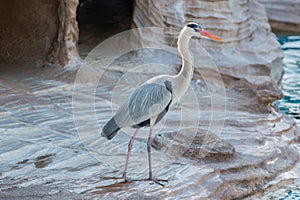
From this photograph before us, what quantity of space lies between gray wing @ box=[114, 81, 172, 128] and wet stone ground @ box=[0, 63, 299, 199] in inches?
18.2

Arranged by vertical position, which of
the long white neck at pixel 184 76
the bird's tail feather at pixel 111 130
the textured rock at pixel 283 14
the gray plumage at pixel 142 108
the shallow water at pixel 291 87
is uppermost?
the long white neck at pixel 184 76

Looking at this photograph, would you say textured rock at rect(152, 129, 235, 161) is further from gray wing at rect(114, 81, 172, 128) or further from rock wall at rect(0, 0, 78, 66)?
rock wall at rect(0, 0, 78, 66)

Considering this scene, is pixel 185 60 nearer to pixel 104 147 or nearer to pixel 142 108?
pixel 142 108

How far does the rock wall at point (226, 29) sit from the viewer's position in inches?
342

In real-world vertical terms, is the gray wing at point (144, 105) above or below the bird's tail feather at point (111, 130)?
above

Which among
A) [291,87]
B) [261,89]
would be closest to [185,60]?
[261,89]

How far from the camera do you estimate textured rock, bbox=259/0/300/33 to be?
13.6m

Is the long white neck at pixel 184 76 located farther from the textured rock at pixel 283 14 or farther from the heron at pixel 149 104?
the textured rock at pixel 283 14

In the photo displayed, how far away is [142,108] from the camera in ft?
16.2

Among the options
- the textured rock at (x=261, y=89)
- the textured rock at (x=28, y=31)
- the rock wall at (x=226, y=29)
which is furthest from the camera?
the rock wall at (x=226, y=29)

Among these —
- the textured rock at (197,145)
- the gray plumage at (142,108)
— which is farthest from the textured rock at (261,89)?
the gray plumage at (142,108)

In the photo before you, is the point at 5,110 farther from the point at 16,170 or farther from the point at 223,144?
the point at 223,144

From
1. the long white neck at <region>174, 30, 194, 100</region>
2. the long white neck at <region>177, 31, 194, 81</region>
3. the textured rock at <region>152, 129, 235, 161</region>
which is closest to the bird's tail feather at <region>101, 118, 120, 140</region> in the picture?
the long white neck at <region>174, 30, 194, 100</region>

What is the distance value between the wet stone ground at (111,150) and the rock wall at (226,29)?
1.38 metres
